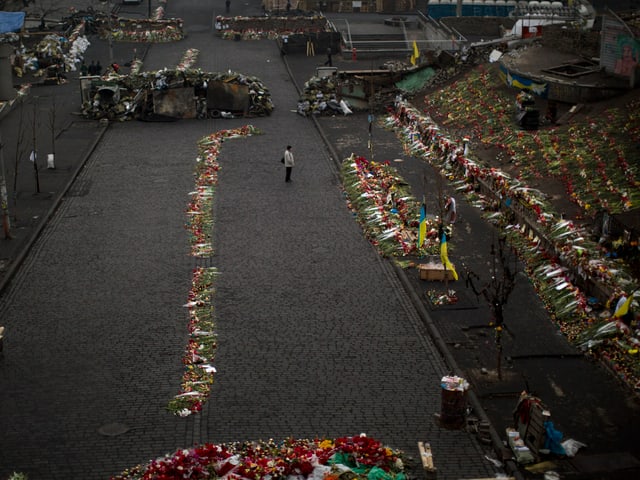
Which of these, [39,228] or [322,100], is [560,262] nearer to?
[39,228]

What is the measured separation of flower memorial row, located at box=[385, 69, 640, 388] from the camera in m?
21.4

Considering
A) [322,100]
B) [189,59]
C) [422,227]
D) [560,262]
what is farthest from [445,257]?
[189,59]

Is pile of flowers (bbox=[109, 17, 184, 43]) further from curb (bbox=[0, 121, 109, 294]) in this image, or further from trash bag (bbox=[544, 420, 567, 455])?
trash bag (bbox=[544, 420, 567, 455])

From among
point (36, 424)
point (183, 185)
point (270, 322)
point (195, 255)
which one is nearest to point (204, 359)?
point (270, 322)

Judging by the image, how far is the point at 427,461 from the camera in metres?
16.0

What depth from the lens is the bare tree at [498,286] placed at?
2016 cm

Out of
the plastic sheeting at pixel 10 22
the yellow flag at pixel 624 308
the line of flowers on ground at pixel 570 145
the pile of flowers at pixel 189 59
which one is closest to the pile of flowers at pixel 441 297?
the yellow flag at pixel 624 308

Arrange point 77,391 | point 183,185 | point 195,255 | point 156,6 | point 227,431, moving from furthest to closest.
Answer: point 156,6, point 183,185, point 195,255, point 77,391, point 227,431

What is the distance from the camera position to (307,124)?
4512 centimetres

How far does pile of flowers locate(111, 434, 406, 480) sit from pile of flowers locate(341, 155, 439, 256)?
10988mm

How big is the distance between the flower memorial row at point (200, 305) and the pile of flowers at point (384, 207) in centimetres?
453

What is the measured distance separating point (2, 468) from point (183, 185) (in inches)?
739

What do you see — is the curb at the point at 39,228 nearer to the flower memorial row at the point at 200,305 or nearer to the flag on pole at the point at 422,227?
the flower memorial row at the point at 200,305

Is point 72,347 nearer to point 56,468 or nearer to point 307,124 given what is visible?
point 56,468
